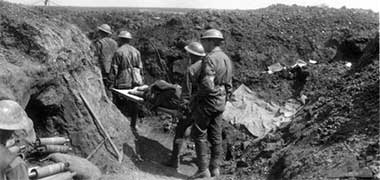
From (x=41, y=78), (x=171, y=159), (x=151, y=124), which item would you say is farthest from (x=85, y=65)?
(x=151, y=124)

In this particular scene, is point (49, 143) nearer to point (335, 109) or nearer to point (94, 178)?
point (94, 178)

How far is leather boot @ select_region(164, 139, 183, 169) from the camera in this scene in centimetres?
921

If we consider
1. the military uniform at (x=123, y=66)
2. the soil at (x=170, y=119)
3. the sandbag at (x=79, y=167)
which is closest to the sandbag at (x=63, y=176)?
the sandbag at (x=79, y=167)

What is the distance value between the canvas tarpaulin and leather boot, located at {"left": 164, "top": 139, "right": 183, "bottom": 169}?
228cm

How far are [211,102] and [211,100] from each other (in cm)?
3

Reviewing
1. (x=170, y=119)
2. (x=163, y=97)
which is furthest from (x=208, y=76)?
(x=170, y=119)

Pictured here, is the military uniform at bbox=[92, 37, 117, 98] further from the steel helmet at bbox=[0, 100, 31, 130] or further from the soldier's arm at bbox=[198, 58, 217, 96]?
the steel helmet at bbox=[0, 100, 31, 130]

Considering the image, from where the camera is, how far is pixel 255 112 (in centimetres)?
1179

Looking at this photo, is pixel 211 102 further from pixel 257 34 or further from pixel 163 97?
pixel 257 34

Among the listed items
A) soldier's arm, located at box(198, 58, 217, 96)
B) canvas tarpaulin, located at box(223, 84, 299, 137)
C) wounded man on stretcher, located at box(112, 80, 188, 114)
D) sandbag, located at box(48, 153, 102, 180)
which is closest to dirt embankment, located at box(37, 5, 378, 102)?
canvas tarpaulin, located at box(223, 84, 299, 137)

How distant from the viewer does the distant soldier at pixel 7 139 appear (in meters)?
3.76

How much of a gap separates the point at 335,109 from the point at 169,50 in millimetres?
7336

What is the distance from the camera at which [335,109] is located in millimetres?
7629

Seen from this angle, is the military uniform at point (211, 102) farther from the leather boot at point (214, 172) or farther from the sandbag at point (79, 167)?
the sandbag at point (79, 167)
